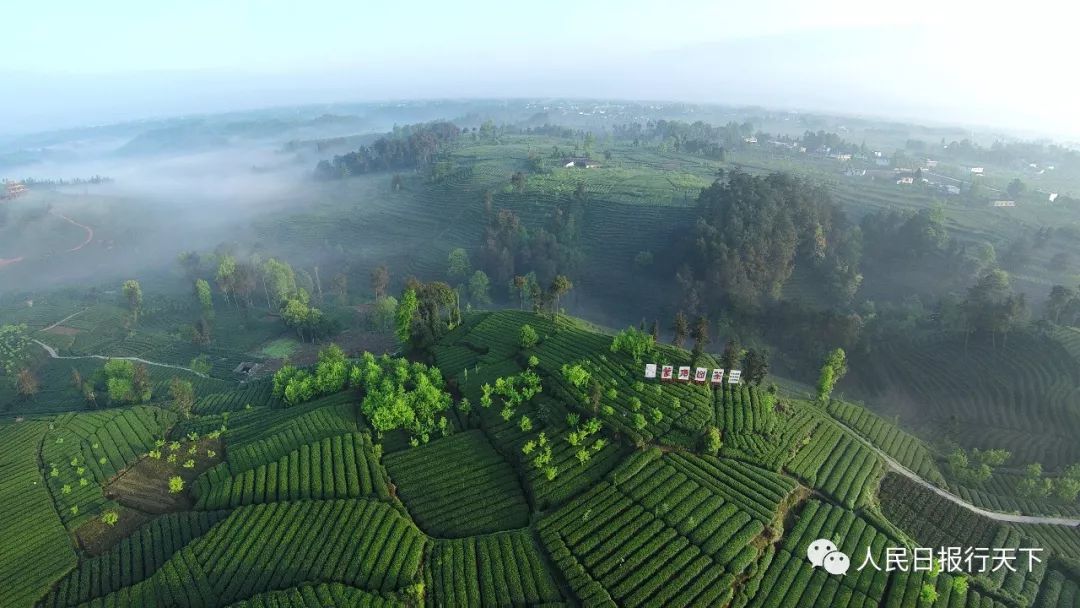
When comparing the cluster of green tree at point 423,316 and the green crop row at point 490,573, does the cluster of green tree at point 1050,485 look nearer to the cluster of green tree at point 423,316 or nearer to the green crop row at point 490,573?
the green crop row at point 490,573

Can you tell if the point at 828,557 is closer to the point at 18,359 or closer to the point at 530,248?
the point at 530,248

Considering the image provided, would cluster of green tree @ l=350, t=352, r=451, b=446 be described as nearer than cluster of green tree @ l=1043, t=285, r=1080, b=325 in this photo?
Yes

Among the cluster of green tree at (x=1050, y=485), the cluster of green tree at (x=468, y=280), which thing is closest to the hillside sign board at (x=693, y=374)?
the cluster of green tree at (x=1050, y=485)

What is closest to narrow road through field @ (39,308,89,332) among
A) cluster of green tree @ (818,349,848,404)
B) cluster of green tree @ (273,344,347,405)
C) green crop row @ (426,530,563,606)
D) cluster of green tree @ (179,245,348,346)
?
cluster of green tree @ (179,245,348,346)

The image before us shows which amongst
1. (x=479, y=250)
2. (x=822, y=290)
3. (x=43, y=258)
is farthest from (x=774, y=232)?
(x=43, y=258)

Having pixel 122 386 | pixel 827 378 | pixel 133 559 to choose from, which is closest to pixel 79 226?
pixel 122 386

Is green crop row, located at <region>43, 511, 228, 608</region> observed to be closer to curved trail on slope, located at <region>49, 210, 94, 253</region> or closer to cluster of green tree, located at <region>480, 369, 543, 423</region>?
cluster of green tree, located at <region>480, 369, 543, 423</region>

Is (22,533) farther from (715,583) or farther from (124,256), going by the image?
(124,256)
